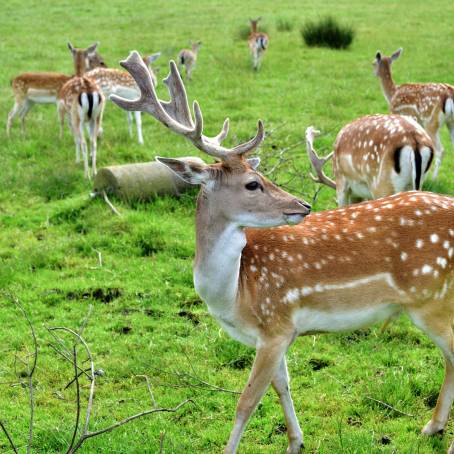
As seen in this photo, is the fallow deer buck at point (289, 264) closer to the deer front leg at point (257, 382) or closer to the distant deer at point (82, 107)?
the deer front leg at point (257, 382)

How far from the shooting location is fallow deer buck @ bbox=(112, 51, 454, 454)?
3518 mm

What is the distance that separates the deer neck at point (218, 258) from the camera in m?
3.52

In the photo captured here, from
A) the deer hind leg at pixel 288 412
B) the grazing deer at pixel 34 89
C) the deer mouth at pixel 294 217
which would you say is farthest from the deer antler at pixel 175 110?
the grazing deer at pixel 34 89

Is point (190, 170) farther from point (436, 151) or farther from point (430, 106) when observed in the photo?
point (430, 106)

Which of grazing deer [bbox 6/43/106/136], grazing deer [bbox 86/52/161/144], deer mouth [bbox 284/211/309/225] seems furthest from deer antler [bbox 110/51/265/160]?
grazing deer [bbox 6/43/106/136]

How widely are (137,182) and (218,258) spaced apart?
12.0 feet

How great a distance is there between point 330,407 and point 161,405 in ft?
2.96

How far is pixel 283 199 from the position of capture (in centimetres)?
347

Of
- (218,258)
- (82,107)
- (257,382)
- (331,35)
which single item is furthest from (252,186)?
(331,35)

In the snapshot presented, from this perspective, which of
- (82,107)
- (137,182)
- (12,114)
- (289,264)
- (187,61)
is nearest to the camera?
(289,264)

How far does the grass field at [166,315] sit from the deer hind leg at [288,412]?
0.24 feet

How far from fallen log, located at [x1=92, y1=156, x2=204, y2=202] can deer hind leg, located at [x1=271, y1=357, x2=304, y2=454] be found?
351 centimetres

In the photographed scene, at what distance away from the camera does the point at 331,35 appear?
50.7 ft

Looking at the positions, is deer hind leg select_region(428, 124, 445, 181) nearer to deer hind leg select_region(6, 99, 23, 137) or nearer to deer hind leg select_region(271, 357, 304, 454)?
deer hind leg select_region(271, 357, 304, 454)
